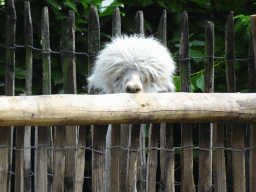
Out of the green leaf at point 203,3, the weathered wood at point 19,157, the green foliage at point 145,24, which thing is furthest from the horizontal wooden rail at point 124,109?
the green leaf at point 203,3

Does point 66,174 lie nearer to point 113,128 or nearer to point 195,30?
point 113,128

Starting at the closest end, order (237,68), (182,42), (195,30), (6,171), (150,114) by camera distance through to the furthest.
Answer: (150,114), (6,171), (182,42), (237,68), (195,30)

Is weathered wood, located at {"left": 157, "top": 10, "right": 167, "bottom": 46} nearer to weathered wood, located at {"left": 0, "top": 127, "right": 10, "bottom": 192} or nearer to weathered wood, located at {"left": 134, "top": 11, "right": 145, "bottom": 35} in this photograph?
weathered wood, located at {"left": 134, "top": 11, "right": 145, "bottom": 35}

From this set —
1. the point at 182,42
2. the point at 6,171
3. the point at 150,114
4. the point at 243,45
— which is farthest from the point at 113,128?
the point at 243,45

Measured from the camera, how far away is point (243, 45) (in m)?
3.09

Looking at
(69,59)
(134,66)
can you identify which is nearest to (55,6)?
(69,59)

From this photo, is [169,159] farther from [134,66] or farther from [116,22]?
[116,22]

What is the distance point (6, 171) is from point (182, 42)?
1486mm

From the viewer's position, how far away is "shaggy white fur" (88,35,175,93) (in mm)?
2080

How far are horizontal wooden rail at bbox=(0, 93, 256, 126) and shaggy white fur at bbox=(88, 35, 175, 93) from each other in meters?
0.27

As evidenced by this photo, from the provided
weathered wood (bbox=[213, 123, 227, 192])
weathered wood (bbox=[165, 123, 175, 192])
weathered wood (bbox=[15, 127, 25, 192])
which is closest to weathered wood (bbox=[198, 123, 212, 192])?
weathered wood (bbox=[213, 123, 227, 192])

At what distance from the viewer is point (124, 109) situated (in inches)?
68.7

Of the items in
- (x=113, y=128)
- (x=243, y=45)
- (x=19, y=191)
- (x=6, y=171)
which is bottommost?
(x=19, y=191)

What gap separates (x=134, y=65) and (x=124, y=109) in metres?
0.43
